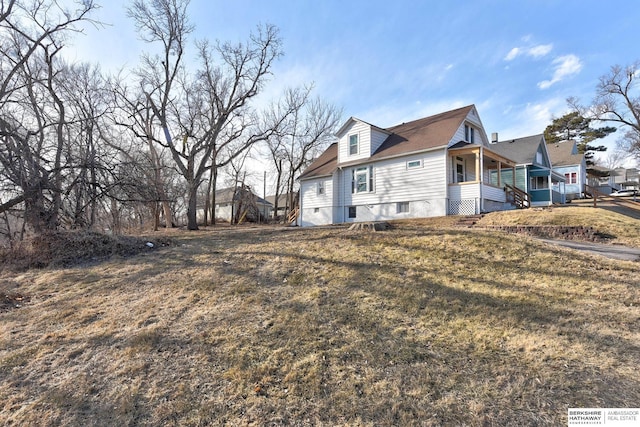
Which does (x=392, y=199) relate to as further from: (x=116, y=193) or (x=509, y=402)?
(x=509, y=402)

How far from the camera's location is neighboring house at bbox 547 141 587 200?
2745cm

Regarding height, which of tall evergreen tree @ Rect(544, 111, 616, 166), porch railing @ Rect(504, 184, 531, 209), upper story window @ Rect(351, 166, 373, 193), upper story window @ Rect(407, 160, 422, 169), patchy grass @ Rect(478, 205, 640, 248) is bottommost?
patchy grass @ Rect(478, 205, 640, 248)

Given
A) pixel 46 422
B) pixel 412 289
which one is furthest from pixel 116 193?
pixel 412 289

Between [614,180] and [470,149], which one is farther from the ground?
[614,180]

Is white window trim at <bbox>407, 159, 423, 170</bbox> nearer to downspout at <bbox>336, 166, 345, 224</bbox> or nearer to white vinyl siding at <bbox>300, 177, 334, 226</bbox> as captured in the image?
downspout at <bbox>336, 166, 345, 224</bbox>

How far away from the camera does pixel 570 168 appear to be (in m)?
28.4

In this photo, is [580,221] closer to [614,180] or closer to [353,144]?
[353,144]

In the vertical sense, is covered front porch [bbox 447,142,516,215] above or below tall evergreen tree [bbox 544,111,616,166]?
below

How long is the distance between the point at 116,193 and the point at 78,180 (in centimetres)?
111

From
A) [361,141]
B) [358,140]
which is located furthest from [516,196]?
[358,140]

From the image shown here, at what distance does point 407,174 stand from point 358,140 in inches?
150

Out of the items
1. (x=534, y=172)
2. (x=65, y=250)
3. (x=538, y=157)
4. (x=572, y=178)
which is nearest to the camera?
(x=65, y=250)

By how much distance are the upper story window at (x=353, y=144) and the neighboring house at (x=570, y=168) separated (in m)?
19.0

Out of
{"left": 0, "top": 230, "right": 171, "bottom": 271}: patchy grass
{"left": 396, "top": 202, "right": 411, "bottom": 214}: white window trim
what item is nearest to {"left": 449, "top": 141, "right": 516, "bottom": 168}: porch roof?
{"left": 396, "top": 202, "right": 411, "bottom": 214}: white window trim
